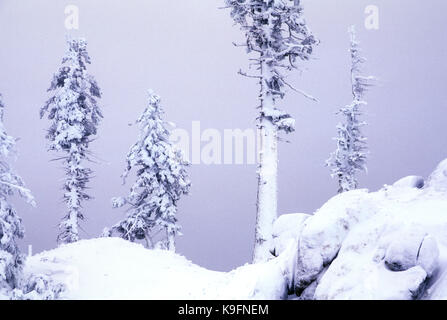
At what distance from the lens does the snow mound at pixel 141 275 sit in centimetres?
1222

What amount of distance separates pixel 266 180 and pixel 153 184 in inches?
376

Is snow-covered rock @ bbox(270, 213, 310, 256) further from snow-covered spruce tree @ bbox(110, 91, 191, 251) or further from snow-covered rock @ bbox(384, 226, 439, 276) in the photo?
snow-covered spruce tree @ bbox(110, 91, 191, 251)

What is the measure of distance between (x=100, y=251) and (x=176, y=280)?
427cm

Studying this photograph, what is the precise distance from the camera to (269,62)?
19.2 metres

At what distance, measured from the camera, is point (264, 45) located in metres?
19.2

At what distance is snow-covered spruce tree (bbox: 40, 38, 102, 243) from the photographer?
25875 mm

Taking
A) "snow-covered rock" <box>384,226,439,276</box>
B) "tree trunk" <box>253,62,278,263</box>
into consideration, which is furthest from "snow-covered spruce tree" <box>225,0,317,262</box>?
"snow-covered rock" <box>384,226,439,276</box>

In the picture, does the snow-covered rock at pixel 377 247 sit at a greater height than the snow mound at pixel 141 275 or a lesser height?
greater

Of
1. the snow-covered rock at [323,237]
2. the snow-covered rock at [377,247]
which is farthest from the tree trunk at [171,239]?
the snow-covered rock at [323,237]

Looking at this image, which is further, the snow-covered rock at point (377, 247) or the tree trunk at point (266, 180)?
the tree trunk at point (266, 180)

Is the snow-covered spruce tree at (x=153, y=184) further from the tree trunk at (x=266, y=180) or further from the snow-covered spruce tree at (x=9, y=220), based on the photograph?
the snow-covered spruce tree at (x=9, y=220)

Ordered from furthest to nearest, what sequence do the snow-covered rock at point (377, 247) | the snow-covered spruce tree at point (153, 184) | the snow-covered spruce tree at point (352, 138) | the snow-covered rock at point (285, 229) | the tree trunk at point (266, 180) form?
the snow-covered spruce tree at point (352, 138), the snow-covered spruce tree at point (153, 184), the tree trunk at point (266, 180), the snow-covered rock at point (285, 229), the snow-covered rock at point (377, 247)

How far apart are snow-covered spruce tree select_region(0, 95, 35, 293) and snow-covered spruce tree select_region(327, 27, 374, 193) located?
23.3 m
